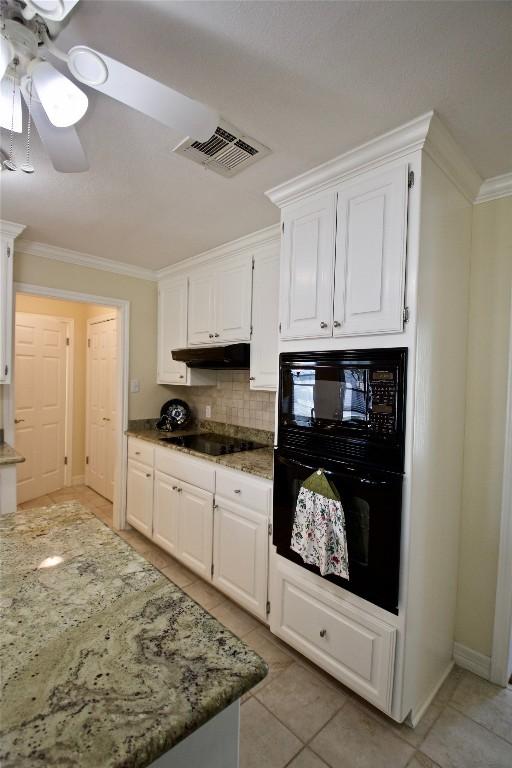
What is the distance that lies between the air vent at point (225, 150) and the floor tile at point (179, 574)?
2.56 metres

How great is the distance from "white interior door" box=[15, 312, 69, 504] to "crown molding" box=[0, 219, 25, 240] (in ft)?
5.39

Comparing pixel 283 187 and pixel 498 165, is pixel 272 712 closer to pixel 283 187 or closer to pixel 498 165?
pixel 283 187

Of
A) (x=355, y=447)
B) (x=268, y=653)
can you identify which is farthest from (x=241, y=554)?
(x=355, y=447)

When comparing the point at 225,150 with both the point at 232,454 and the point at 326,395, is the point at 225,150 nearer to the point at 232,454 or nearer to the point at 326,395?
the point at 326,395

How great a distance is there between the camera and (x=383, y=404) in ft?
4.94

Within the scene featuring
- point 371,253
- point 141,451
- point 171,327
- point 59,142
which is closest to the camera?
point 59,142

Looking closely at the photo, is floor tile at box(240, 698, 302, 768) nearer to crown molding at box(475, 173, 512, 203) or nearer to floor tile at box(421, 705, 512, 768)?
floor tile at box(421, 705, 512, 768)

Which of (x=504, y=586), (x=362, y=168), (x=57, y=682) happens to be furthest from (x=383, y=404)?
(x=57, y=682)

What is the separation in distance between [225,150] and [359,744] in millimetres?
2498

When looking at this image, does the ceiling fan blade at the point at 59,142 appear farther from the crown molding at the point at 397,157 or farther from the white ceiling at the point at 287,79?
the crown molding at the point at 397,157

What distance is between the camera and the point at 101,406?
4.28m

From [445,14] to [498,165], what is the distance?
0.87 meters

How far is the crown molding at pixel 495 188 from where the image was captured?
1.73 meters

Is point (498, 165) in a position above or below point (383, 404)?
above
